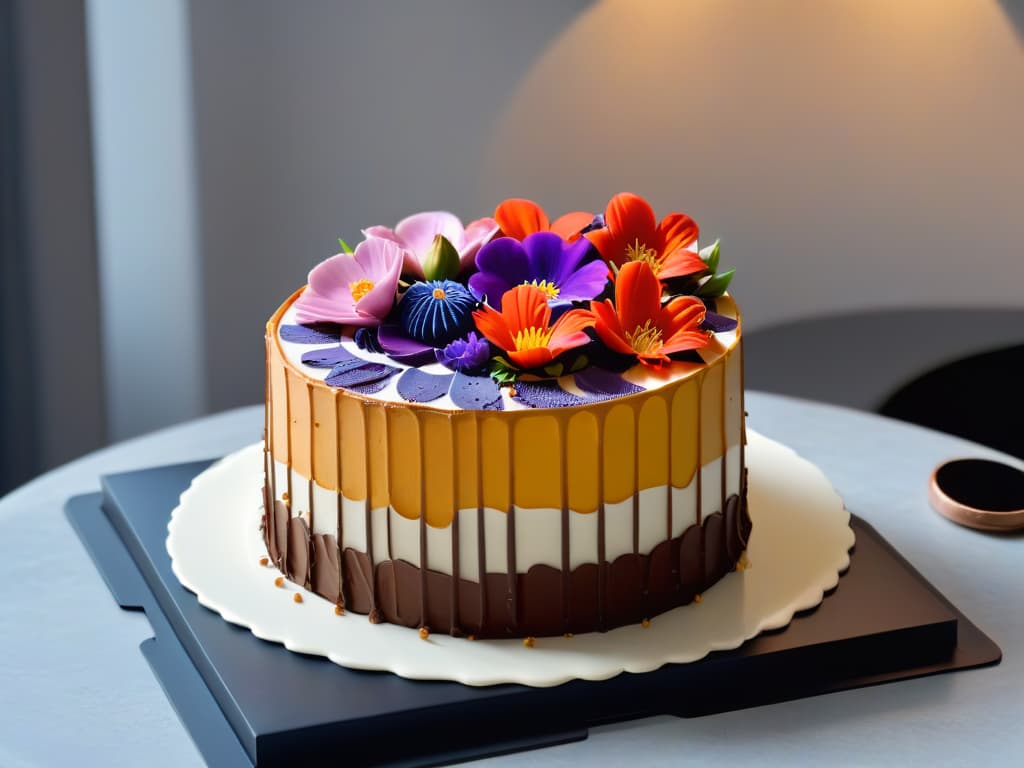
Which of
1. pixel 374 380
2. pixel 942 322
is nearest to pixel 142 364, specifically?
pixel 374 380

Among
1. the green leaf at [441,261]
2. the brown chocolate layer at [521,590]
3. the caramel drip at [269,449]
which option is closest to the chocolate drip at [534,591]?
the brown chocolate layer at [521,590]

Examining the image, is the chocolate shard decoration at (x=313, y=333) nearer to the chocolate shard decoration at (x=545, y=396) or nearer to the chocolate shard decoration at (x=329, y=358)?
the chocolate shard decoration at (x=329, y=358)

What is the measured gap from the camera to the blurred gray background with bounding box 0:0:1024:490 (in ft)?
8.29

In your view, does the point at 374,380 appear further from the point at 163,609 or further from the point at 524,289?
the point at 163,609

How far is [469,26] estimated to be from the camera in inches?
104

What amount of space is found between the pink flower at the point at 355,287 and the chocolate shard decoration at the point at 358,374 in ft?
0.31

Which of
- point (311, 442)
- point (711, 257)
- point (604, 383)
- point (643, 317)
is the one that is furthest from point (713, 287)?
point (311, 442)

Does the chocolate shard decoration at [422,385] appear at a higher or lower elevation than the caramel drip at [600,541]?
higher

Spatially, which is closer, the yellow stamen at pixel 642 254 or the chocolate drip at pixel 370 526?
the chocolate drip at pixel 370 526

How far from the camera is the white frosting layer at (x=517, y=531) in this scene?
1.37 meters

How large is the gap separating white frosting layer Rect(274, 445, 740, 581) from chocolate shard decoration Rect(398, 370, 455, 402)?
120mm

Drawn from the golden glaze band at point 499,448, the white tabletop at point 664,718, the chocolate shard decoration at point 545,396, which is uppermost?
the chocolate shard decoration at point 545,396

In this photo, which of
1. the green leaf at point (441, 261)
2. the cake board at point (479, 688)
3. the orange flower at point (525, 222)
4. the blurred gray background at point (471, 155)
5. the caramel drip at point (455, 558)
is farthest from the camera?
the blurred gray background at point (471, 155)

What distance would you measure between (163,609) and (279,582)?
0.14 metres
